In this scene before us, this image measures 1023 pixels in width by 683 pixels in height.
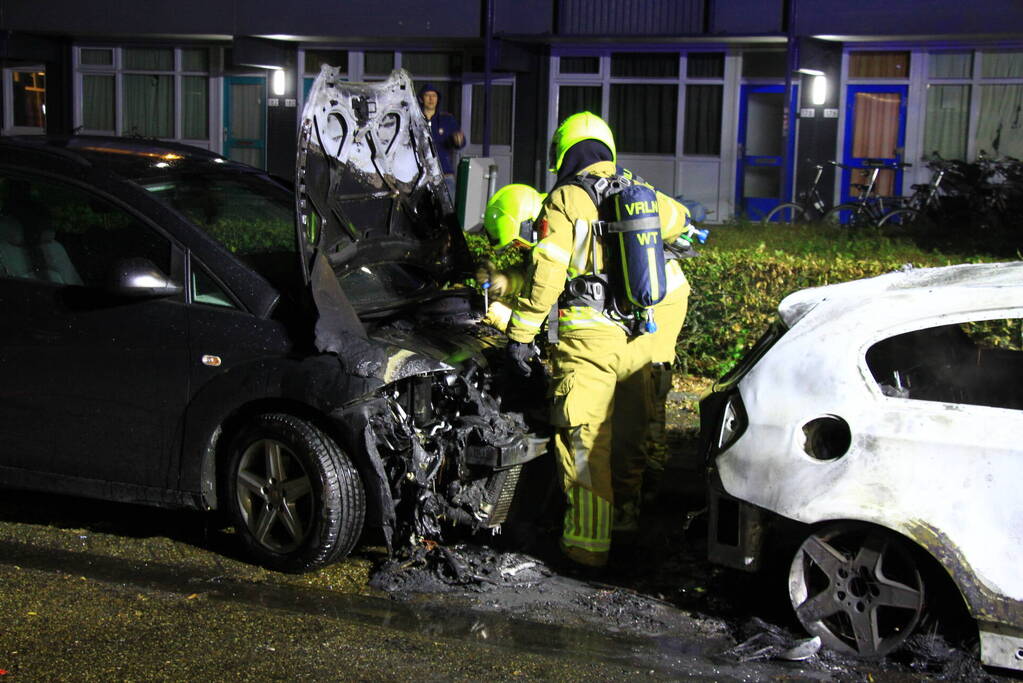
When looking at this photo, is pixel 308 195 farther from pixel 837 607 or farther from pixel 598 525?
pixel 837 607

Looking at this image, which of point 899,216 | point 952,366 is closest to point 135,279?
point 952,366

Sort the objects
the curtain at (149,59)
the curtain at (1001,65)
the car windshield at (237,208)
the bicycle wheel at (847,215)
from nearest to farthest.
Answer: the car windshield at (237,208) → the bicycle wheel at (847,215) → the curtain at (1001,65) → the curtain at (149,59)

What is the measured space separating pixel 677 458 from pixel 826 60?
13811mm

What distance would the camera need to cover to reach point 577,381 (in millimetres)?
5652

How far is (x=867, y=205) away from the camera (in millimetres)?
17516

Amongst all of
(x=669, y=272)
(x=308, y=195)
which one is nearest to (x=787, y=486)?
(x=669, y=272)

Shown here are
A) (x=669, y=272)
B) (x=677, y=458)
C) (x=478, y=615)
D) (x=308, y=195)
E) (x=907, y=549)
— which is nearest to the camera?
(x=907, y=549)

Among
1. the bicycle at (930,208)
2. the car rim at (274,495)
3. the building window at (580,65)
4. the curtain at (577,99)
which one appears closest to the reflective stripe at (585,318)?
the car rim at (274,495)

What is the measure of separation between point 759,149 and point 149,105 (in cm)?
1189

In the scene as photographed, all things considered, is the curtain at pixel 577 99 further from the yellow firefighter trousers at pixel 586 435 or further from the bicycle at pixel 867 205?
the yellow firefighter trousers at pixel 586 435

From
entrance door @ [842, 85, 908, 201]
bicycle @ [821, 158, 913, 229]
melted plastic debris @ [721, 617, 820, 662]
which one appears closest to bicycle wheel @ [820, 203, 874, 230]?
bicycle @ [821, 158, 913, 229]

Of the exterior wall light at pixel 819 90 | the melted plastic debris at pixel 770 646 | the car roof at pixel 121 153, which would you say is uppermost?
the exterior wall light at pixel 819 90

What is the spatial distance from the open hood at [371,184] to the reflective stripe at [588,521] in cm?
154

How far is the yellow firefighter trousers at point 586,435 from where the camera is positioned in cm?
562
